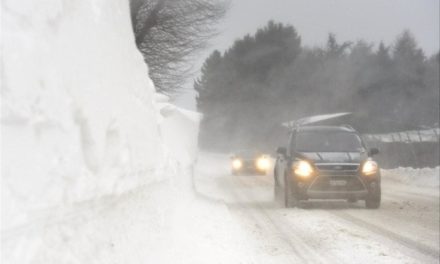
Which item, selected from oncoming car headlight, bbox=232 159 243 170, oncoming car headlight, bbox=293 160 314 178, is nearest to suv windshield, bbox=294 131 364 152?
oncoming car headlight, bbox=293 160 314 178

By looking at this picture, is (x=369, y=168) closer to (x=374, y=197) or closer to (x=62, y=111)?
(x=374, y=197)

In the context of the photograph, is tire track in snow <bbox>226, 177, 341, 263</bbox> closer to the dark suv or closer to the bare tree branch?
the dark suv

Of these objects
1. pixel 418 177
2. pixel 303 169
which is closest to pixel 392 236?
pixel 303 169

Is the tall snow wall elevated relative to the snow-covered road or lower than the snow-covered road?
elevated

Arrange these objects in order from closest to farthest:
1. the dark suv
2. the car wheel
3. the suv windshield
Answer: the dark suv, the car wheel, the suv windshield

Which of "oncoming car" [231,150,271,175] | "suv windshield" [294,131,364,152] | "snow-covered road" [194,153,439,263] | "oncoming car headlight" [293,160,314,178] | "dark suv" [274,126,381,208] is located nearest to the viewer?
"snow-covered road" [194,153,439,263]

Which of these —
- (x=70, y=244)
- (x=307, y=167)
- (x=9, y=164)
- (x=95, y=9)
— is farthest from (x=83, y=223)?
(x=307, y=167)

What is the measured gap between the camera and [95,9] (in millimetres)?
6434

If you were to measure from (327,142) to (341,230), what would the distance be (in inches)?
193

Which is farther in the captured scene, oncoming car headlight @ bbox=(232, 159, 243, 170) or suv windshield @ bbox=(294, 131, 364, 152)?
oncoming car headlight @ bbox=(232, 159, 243, 170)

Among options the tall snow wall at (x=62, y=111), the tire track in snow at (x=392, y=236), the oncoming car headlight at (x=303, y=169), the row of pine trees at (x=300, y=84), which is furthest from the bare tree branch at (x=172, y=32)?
the row of pine trees at (x=300, y=84)

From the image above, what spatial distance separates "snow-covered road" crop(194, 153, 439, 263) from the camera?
28.5ft

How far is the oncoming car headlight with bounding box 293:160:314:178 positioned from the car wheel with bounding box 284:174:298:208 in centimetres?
27

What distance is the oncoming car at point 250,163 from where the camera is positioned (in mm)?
34981
